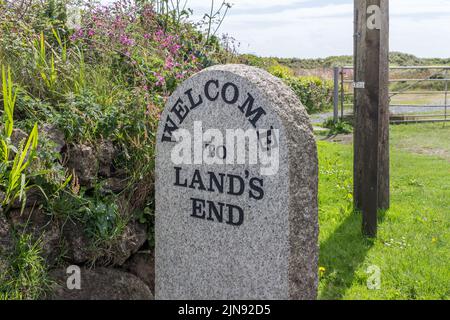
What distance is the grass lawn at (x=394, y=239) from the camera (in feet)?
14.0

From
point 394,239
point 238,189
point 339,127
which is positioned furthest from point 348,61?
point 238,189

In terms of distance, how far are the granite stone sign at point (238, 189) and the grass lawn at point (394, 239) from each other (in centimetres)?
104

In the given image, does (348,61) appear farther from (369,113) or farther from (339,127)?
(369,113)

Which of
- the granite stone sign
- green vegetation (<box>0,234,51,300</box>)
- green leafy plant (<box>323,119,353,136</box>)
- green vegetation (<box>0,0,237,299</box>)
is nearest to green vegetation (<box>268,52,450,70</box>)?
green leafy plant (<box>323,119,353,136</box>)

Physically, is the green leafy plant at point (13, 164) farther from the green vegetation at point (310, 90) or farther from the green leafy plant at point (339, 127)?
the green vegetation at point (310, 90)

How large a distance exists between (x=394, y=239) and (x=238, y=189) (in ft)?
7.75

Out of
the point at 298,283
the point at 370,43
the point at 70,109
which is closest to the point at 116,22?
the point at 70,109

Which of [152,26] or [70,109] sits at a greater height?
[152,26]

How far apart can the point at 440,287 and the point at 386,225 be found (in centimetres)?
134

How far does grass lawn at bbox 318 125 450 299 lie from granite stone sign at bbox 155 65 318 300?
3.40ft

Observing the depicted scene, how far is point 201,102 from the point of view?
142 inches

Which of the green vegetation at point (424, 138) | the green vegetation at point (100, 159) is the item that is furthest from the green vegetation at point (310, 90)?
the green vegetation at point (100, 159)

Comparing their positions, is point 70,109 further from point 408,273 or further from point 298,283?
point 408,273

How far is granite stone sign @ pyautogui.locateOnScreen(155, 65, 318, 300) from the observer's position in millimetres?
3232
